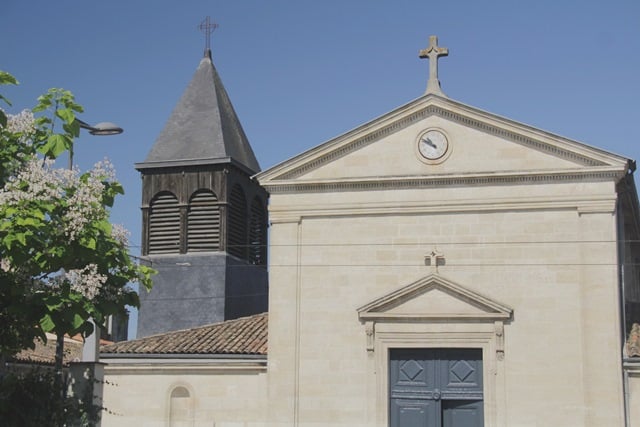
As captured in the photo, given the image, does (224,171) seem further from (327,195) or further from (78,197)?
(78,197)

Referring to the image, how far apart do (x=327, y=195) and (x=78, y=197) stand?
31.2 ft

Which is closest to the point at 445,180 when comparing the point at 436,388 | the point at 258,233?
the point at 436,388

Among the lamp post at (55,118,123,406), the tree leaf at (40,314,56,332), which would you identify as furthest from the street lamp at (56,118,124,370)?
the tree leaf at (40,314,56,332)

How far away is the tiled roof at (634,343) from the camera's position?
20.2m

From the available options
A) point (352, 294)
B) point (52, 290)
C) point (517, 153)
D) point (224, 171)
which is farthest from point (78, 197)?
point (224, 171)

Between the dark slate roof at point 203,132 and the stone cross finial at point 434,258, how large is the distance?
7.40 meters

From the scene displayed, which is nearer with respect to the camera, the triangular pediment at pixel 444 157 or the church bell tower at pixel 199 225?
the triangular pediment at pixel 444 157

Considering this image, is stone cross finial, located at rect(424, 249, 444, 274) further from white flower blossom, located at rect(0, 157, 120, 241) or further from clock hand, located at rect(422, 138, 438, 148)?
white flower blossom, located at rect(0, 157, 120, 241)

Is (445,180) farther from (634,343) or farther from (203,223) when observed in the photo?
(203,223)

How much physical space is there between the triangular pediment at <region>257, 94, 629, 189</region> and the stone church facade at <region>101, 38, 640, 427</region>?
1.2 inches

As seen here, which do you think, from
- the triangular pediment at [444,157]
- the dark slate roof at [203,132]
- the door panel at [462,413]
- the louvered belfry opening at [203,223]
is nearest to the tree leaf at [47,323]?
the triangular pediment at [444,157]

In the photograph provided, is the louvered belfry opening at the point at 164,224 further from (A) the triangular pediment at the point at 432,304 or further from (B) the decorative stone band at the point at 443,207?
(A) the triangular pediment at the point at 432,304

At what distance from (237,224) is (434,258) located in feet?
25.1

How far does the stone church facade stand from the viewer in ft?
66.0
